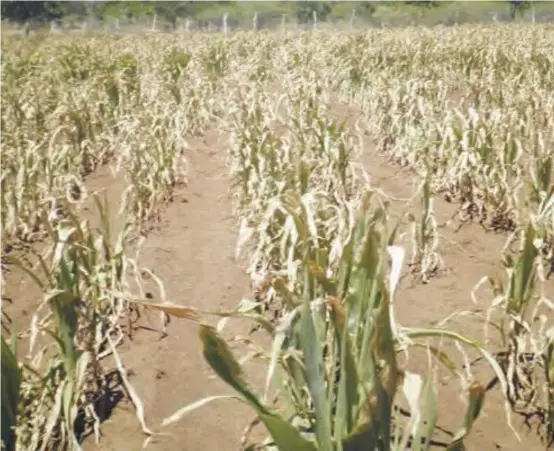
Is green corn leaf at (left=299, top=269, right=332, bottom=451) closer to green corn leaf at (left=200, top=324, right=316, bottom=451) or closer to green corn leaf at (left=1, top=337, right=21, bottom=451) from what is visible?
green corn leaf at (left=200, top=324, right=316, bottom=451)

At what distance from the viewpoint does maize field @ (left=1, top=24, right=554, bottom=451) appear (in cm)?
140

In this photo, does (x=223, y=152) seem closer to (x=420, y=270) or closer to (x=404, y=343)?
(x=420, y=270)

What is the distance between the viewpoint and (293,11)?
5475cm

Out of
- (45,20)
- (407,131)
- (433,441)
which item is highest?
(45,20)

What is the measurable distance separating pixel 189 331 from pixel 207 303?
272mm

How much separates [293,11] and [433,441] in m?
55.8

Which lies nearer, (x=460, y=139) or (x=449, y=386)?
(x=449, y=386)

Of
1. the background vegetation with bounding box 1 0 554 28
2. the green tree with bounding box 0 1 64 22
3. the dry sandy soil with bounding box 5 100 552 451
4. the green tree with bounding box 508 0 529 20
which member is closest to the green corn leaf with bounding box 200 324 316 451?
the dry sandy soil with bounding box 5 100 552 451

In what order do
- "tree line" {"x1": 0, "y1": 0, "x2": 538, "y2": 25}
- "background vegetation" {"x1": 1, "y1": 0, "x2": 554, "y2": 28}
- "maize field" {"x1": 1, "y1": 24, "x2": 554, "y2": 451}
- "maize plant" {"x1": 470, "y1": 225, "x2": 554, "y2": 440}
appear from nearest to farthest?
"maize field" {"x1": 1, "y1": 24, "x2": 554, "y2": 451} → "maize plant" {"x1": 470, "y1": 225, "x2": 554, "y2": 440} → "tree line" {"x1": 0, "y1": 0, "x2": 538, "y2": 25} → "background vegetation" {"x1": 1, "y1": 0, "x2": 554, "y2": 28}

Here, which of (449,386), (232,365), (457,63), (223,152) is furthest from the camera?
(457,63)

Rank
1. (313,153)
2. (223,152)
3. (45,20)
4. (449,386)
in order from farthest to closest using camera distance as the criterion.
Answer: (45,20)
(223,152)
(313,153)
(449,386)

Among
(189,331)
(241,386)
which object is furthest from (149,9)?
(241,386)

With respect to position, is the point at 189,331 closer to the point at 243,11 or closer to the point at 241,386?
the point at 241,386

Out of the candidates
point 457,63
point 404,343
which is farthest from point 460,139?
point 457,63
